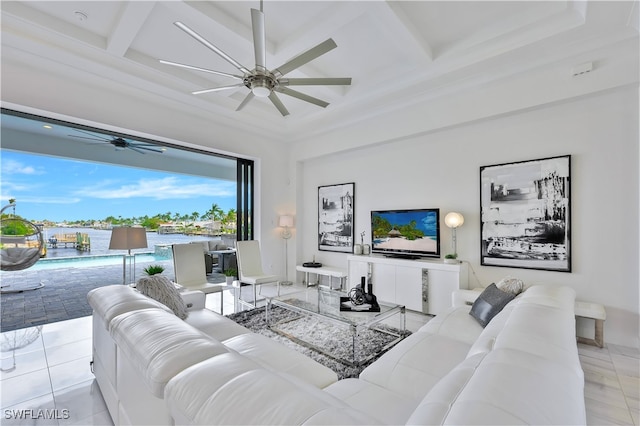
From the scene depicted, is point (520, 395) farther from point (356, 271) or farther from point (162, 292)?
point (356, 271)

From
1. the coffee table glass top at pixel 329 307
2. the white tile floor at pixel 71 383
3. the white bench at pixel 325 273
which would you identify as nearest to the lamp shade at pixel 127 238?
the white tile floor at pixel 71 383

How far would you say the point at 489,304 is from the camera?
2602 millimetres

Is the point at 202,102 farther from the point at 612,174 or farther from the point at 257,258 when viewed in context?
the point at 612,174

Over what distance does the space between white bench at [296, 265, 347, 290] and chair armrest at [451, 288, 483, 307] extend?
202 centimetres

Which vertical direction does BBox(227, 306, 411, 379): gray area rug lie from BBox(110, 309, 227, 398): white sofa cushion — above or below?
below

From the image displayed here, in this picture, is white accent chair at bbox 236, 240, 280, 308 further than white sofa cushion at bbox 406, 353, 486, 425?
Yes

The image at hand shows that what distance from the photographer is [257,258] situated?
4.96 metres

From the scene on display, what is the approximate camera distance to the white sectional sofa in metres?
0.72

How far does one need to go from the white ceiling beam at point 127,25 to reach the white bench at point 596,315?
5051mm

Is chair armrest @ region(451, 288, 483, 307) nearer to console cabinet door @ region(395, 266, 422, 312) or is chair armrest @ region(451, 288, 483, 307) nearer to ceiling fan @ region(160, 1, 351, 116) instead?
console cabinet door @ region(395, 266, 422, 312)

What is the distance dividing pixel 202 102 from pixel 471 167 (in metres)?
4.10

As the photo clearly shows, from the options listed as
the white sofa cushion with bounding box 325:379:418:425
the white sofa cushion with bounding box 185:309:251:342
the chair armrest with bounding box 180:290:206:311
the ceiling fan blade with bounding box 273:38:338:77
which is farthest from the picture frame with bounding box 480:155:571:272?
the chair armrest with bounding box 180:290:206:311

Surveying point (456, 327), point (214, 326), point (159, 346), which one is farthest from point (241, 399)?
point (456, 327)

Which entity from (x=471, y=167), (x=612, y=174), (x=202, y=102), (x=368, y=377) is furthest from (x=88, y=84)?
(x=612, y=174)
